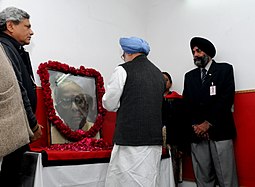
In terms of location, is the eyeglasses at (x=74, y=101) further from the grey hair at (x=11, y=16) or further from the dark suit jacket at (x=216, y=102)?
the dark suit jacket at (x=216, y=102)

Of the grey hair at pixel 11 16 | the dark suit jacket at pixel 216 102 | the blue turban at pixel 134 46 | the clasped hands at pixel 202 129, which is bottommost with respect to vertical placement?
the clasped hands at pixel 202 129

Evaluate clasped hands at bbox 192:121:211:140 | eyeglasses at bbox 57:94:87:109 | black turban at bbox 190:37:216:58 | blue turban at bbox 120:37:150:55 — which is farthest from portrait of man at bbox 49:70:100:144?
black turban at bbox 190:37:216:58

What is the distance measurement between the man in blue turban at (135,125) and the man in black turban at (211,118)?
938 millimetres

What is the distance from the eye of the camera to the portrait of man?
9.96 feet

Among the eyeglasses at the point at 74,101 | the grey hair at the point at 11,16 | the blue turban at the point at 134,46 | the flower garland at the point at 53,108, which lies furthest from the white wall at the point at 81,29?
the blue turban at the point at 134,46

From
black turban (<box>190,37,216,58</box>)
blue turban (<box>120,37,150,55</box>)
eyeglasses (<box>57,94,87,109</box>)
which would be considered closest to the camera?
blue turban (<box>120,37,150,55</box>)

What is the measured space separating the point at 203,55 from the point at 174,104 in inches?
24.7

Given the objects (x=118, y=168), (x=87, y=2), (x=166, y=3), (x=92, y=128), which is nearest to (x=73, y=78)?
(x=92, y=128)

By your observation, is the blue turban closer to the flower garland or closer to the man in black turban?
the flower garland

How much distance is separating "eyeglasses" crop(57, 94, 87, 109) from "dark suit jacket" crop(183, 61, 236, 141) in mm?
1111

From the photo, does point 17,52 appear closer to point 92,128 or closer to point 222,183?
point 92,128

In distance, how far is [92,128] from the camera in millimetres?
3227

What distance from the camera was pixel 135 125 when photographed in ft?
7.63

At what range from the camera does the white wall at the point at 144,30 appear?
3.21 meters
